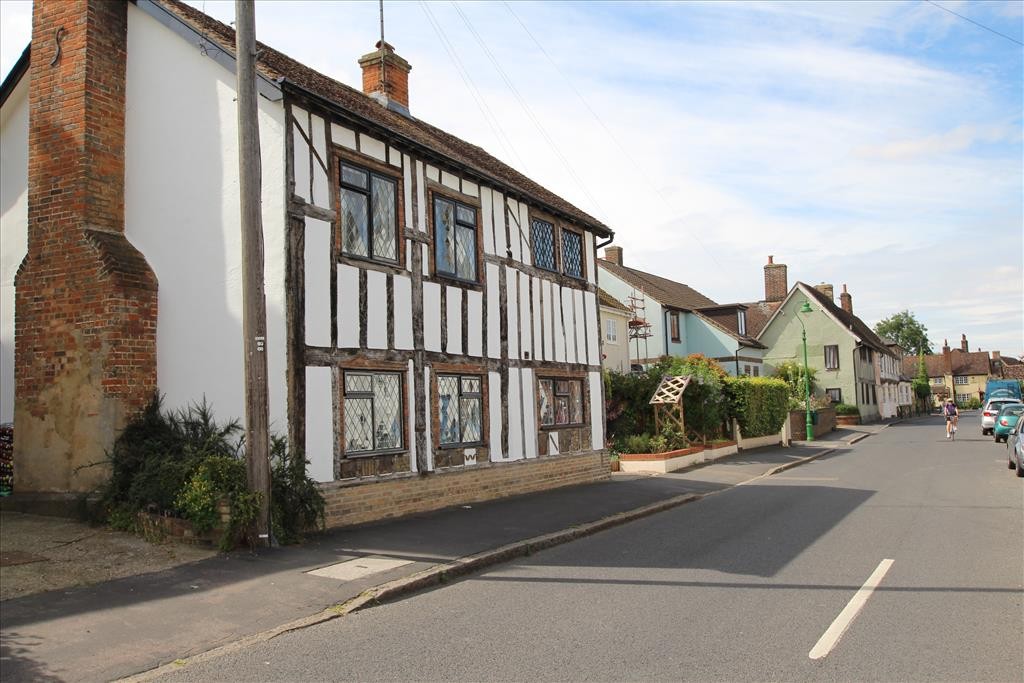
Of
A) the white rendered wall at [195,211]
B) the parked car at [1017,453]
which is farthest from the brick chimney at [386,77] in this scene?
the parked car at [1017,453]

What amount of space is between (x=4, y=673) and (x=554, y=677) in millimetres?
3696

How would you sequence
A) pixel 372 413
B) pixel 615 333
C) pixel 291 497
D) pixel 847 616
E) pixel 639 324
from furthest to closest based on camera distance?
pixel 639 324 < pixel 615 333 < pixel 372 413 < pixel 291 497 < pixel 847 616

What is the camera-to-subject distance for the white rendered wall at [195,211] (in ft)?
36.5

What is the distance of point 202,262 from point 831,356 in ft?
177

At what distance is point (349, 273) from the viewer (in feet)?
40.0

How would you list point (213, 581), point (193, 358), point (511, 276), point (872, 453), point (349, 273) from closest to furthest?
1. point (213, 581)
2. point (193, 358)
3. point (349, 273)
4. point (511, 276)
5. point (872, 453)

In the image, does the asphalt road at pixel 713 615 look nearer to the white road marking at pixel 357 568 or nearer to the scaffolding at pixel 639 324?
the white road marking at pixel 357 568

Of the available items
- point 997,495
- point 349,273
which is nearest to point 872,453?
point 997,495

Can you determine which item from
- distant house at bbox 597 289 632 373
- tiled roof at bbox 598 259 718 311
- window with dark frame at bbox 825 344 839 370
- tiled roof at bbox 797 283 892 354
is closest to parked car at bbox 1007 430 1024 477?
distant house at bbox 597 289 632 373

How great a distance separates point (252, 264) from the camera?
30.2ft

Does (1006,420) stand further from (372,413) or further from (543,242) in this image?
(372,413)

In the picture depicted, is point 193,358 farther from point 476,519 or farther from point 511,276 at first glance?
point 511,276

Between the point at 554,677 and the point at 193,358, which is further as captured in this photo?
the point at 193,358

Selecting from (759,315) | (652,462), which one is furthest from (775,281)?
(652,462)
